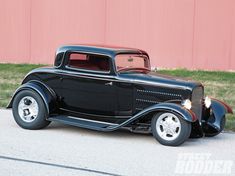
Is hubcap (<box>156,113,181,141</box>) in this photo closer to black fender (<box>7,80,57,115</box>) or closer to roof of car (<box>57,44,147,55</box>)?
roof of car (<box>57,44,147,55</box>)

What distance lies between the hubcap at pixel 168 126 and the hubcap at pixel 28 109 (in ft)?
6.79

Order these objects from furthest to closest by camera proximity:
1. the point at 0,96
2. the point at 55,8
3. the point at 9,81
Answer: the point at 55,8 < the point at 9,81 < the point at 0,96

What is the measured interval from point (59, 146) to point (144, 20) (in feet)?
28.0

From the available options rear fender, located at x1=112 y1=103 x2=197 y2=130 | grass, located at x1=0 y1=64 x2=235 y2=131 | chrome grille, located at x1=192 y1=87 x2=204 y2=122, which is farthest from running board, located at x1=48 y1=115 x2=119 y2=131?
grass, located at x1=0 y1=64 x2=235 y2=131

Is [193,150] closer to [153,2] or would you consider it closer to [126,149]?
[126,149]

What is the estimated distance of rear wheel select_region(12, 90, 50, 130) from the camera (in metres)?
8.45

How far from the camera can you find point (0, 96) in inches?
466

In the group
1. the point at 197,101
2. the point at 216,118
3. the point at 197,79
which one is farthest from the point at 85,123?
the point at 197,79

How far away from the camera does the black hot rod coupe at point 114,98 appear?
7.75 meters

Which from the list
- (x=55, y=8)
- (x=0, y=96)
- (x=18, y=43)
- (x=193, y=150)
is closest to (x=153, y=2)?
(x=55, y=8)

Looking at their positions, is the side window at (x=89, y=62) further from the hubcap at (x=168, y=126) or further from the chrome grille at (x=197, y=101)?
the chrome grille at (x=197, y=101)

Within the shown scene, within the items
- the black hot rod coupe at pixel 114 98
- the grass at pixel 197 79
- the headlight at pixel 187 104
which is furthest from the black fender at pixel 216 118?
the grass at pixel 197 79

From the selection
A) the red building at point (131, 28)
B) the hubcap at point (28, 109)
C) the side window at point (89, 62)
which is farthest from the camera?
the red building at point (131, 28)

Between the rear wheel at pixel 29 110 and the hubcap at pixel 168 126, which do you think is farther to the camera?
the rear wheel at pixel 29 110
